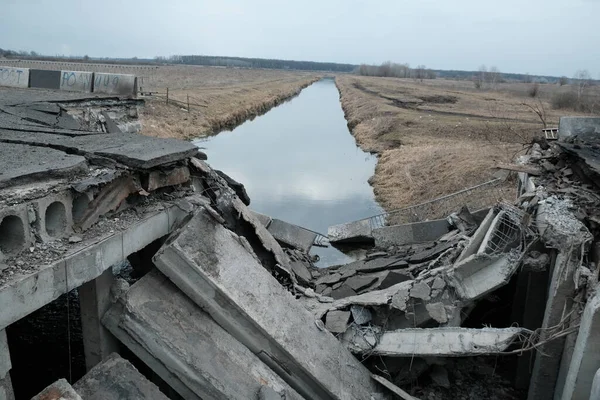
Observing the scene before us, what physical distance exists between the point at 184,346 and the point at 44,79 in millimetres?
10568

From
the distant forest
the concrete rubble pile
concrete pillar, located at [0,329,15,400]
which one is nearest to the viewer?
concrete pillar, located at [0,329,15,400]

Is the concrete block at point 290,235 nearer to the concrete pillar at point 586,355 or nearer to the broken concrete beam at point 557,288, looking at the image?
the broken concrete beam at point 557,288

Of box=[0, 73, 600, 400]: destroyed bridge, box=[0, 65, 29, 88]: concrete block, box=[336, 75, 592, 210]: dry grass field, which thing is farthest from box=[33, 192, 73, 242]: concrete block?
box=[0, 65, 29, 88]: concrete block

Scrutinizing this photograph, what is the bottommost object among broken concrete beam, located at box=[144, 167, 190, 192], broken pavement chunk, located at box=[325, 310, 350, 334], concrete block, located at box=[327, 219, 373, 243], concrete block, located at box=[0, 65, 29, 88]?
concrete block, located at box=[327, 219, 373, 243]

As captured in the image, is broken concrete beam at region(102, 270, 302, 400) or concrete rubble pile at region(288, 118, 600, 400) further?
concrete rubble pile at region(288, 118, 600, 400)

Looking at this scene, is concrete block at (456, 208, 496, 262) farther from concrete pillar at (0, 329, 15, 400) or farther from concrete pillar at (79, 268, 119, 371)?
concrete pillar at (0, 329, 15, 400)

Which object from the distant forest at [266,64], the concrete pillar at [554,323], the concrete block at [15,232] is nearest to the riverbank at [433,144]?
the concrete pillar at [554,323]

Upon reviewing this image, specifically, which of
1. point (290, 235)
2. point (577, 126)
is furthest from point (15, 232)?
point (577, 126)

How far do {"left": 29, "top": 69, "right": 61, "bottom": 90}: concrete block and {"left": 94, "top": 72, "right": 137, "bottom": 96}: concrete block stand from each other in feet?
4.73

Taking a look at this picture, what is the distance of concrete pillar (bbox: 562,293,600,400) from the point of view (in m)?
4.45

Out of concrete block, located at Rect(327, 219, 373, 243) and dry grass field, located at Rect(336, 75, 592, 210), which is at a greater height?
dry grass field, located at Rect(336, 75, 592, 210)

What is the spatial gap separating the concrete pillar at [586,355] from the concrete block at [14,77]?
1311 centimetres

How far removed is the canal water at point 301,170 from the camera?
1477 centimetres

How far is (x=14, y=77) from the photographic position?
42.3 ft
